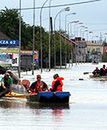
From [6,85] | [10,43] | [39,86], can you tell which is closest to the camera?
[39,86]

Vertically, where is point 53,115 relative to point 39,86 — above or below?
below

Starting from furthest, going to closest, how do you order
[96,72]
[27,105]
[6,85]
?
[96,72] < [6,85] < [27,105]

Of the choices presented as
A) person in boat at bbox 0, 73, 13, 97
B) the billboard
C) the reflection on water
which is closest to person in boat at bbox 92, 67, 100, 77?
the billboard

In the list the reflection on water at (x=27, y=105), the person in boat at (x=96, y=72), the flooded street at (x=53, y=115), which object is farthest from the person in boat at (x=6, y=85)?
the person in boat at (x=96, y=72)

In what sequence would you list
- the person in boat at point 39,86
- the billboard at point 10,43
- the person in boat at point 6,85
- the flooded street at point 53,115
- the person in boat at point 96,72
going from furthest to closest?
the billboard at point 10,43, the person in boat at point 96,72, the person in boat at point 6,85, the person in boat at point 39,86, the flooded street at point 53,115

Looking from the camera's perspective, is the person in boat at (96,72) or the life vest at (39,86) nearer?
the life vest at (39,86)

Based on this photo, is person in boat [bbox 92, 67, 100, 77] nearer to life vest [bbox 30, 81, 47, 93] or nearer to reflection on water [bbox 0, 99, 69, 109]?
life vest [bbox 30, 81, 47, 93]

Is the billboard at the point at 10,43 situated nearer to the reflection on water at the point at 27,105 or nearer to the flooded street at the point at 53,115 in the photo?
the flooded street at the point at 53,115

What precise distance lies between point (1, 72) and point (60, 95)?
3453cm

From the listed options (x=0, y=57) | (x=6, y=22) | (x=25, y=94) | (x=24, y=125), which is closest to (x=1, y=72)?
(x=0, y=57)

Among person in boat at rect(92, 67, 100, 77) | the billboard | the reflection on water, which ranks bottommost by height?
the reflection on water

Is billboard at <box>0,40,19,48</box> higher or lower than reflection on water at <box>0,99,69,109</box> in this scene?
higher

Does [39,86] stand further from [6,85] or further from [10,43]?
[10,43]

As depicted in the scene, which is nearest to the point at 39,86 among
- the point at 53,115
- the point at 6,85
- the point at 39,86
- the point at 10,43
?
the point at 39,86
